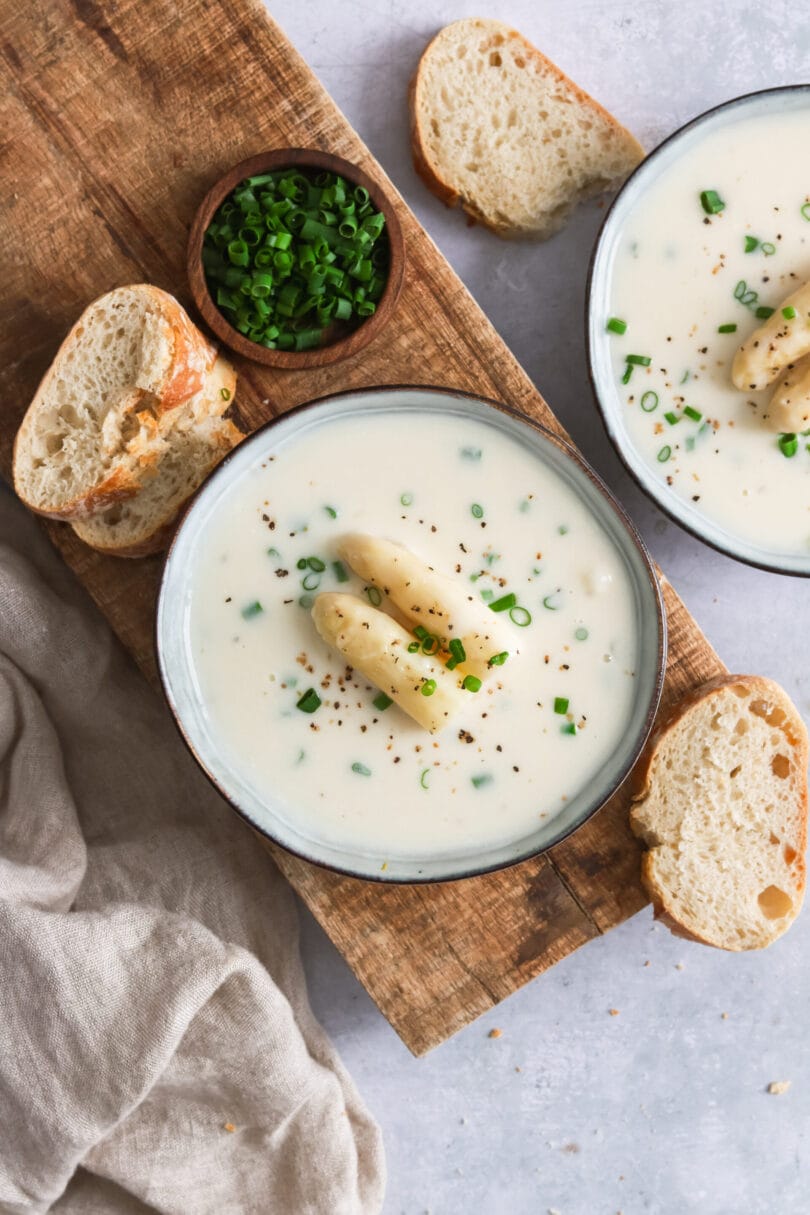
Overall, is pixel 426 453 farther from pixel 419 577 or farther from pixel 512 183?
pixel 512 183

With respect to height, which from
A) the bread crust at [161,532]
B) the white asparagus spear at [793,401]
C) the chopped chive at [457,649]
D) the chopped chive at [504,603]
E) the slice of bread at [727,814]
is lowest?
the slice of bread at [727,814]

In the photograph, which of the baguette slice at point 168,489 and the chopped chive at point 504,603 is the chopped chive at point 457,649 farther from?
the baguette slice at point 168,489

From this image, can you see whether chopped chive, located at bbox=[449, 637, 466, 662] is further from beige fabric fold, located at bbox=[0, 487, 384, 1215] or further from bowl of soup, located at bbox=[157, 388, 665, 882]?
beige fabric fold, located at bbox=[0, 487, 384, 1215]

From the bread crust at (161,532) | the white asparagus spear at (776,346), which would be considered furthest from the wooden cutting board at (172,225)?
the white asparagus spear at (776,346)

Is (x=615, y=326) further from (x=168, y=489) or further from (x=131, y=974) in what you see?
(x=131, y=974)

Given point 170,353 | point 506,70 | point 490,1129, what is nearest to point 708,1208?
point 490,1129

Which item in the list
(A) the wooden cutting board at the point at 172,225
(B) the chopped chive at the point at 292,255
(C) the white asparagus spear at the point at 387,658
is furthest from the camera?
(A) the wooden cutting board at the point at 172,225

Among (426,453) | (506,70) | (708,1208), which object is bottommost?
(708,1208)

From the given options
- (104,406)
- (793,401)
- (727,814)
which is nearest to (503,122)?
(793,401)

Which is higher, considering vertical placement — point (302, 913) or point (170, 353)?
point (170, 353)
